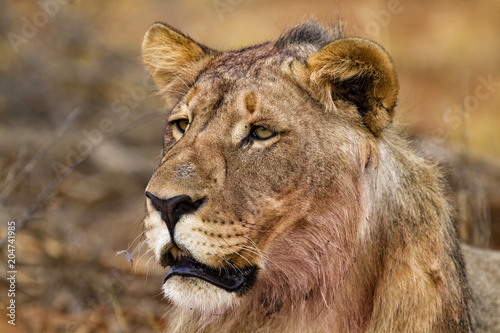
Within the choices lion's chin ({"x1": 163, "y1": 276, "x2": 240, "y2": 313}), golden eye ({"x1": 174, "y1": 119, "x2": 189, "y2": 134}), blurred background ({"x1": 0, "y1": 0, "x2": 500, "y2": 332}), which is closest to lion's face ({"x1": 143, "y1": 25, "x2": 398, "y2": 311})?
lion's chin ({"x1": 163, "y1": 276, "x2": 240, "y2": 313})

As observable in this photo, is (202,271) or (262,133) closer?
(202,271)

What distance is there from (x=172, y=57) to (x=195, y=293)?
1.58 metres

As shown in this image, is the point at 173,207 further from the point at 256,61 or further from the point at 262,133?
the point at 256,61

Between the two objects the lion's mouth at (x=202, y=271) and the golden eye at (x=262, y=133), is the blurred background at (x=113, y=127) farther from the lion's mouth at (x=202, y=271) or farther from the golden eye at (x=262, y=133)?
the golden eye at (x=262, y=133)

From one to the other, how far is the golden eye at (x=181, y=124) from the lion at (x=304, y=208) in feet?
0.04

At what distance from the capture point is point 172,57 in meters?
3.87

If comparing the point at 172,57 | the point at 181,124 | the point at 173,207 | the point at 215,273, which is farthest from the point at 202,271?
the point at 172,57

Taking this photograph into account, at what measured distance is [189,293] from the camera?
2824 mm

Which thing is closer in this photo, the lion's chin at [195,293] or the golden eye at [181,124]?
the lion's chin at [195,293]

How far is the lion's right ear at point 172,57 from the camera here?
378 cm

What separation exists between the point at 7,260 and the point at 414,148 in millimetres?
3354

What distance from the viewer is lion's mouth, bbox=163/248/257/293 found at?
9.23ft

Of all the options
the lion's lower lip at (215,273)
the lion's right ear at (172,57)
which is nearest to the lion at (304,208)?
the lion's lower lip at (215,273)

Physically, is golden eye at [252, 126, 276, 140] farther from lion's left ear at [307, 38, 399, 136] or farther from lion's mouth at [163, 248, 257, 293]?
lion's mouth at [163, 248, 257, 293]
